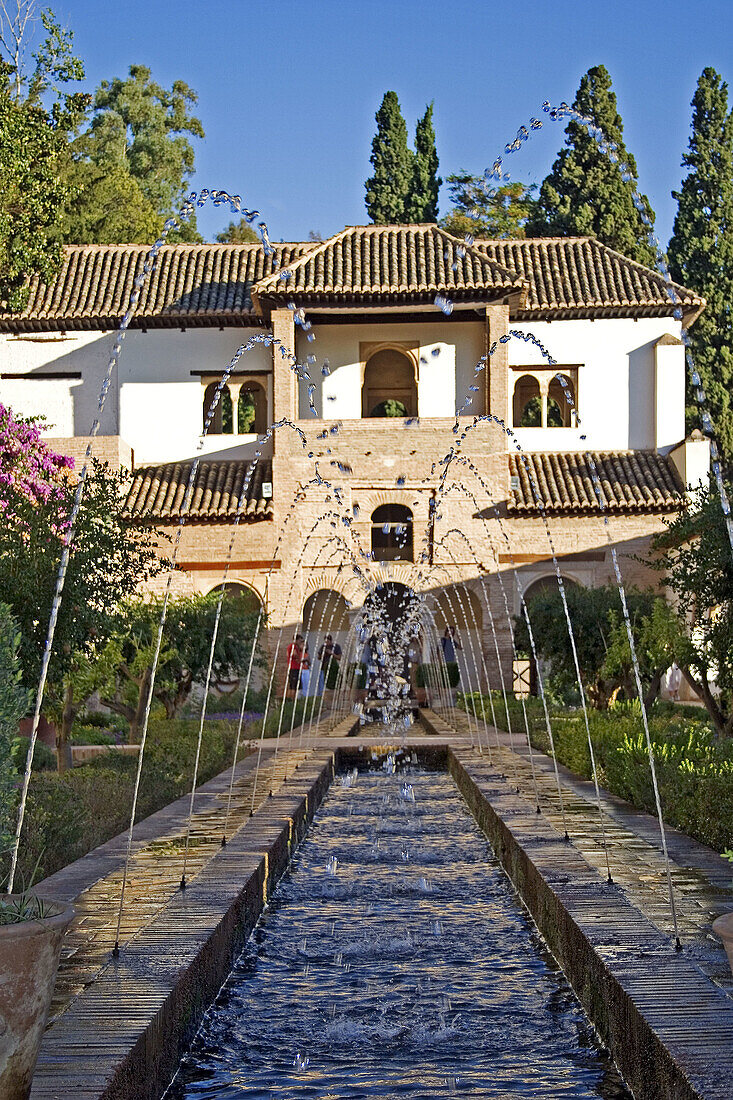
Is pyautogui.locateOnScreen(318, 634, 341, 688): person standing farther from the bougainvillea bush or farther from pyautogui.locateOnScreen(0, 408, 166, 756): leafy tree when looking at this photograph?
pyautogui.locateOnScreen(0, 408, 166, 756): leafy tree

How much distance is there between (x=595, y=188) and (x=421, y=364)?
7.94 meters

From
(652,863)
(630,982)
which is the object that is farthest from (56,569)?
(630,982)

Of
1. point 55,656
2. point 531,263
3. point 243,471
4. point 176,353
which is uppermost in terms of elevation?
point 531,263

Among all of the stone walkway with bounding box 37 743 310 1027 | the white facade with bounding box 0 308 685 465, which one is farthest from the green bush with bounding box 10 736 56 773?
the white facade with bounding box 0 308 685 465

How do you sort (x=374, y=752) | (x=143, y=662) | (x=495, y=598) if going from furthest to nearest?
(x=495, y=598)
(x=143, y=662)
(x=374, y=752)

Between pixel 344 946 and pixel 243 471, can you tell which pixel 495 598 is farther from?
pixel 344 946

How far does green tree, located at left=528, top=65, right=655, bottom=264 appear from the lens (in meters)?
29.4

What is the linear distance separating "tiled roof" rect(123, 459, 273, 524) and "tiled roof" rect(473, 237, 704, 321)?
579 centimetres

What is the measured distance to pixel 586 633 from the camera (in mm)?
16344

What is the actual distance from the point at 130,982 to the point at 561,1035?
1.32 m

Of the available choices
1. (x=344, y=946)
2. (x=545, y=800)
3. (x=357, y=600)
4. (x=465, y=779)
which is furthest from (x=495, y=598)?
(x=344, y=946)

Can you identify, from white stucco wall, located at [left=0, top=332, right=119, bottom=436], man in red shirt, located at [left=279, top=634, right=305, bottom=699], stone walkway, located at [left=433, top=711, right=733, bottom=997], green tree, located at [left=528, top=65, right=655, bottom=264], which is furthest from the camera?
green tree, located at [left=528, top=65, right=655, bottom=264]

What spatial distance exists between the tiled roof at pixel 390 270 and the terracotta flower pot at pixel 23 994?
2050 cm

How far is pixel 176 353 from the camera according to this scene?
25.2 m
